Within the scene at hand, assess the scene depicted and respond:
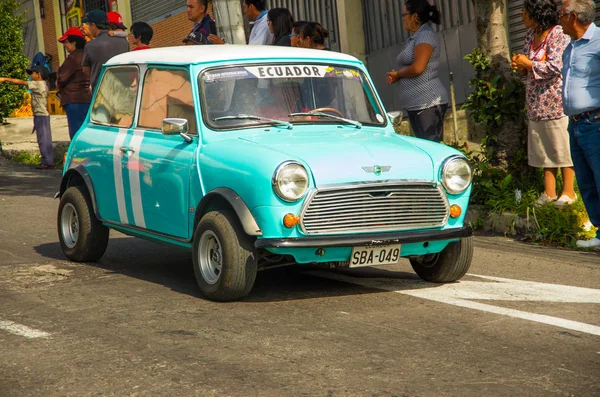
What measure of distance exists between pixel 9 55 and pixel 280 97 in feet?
49.7

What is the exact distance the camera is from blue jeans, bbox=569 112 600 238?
27.9 ft

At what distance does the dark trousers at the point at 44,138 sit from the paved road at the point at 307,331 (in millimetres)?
9551

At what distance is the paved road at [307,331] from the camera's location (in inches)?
189

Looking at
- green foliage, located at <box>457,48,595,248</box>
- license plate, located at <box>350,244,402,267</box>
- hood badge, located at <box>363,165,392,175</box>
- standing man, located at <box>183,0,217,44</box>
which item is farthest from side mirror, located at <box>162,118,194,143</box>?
standing man, located at <box>183,0,217,44</box>

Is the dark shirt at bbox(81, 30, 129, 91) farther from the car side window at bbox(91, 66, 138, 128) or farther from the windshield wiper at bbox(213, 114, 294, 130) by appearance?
the windshield wiper at bbox(213, 114, 294, 130)

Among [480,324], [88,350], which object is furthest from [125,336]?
[480,324]

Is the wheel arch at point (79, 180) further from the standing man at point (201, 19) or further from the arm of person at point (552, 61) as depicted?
the standing man at point (201, 19)

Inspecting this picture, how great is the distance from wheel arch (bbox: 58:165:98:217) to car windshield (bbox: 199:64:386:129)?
1569mm

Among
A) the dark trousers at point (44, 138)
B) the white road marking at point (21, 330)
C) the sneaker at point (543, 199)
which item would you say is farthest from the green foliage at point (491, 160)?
the dark trousers at point (44, 138)

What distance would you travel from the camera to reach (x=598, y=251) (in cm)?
864

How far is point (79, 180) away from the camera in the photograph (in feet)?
28.4

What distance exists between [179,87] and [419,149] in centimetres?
184

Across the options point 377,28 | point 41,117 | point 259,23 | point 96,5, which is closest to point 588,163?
point 259,23

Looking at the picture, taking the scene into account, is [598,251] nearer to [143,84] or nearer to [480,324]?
[480,324]
